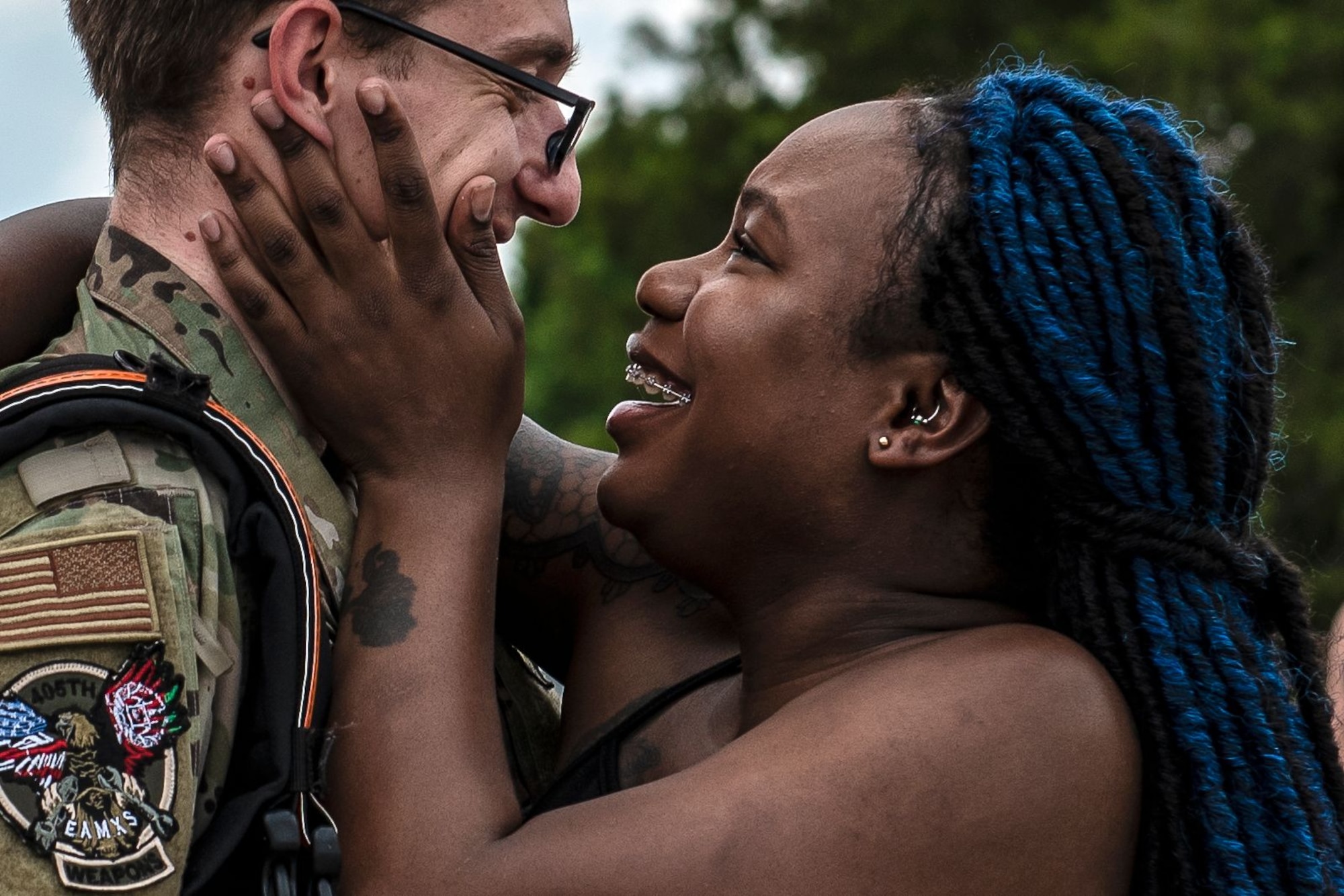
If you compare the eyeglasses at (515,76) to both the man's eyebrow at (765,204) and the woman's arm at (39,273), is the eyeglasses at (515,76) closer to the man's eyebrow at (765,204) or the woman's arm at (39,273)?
the man's eyebrow at (765,204)

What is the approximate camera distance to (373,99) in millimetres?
2729

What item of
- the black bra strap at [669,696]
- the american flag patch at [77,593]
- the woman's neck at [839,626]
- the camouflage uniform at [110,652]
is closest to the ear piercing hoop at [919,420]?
the woman's neck at [839,626]

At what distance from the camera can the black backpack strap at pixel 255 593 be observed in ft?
7.91

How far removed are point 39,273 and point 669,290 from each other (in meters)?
1.10

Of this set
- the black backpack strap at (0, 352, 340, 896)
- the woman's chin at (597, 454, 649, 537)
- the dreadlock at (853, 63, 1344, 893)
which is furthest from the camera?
the woman's chin at (597, 454, 649, 537)

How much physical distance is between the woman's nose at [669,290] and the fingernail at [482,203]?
299mm

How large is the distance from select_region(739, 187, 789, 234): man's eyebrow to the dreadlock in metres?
0.22

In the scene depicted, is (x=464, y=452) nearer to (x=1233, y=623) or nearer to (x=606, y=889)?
(x=606, y=889)

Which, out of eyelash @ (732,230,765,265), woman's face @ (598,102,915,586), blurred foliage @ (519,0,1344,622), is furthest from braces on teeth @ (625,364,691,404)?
blurred foliage @ (519,0,1344,622)

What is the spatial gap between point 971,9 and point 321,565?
19038mm

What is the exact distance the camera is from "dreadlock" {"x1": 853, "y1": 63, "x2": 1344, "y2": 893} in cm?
271

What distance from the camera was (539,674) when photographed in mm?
3447

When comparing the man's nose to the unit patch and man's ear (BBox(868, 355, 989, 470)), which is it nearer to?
man's ear (BBox(868, 355, 989, 470))

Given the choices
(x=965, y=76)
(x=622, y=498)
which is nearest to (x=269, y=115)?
(x=622, y=498)
